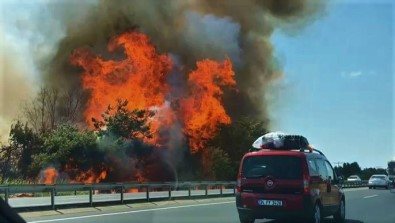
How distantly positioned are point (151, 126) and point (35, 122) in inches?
804

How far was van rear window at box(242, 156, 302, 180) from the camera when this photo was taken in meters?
12.8

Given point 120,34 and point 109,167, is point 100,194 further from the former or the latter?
point 120,34

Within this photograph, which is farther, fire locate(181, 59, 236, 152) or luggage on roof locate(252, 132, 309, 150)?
fire locate(181, 59, 236, 152)

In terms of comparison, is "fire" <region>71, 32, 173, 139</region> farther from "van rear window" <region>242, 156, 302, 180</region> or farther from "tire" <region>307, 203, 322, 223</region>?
"tire" <region>307, 203, 322, 223</region>

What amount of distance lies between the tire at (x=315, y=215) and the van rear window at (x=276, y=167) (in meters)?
0.83

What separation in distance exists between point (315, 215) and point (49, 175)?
31.0m

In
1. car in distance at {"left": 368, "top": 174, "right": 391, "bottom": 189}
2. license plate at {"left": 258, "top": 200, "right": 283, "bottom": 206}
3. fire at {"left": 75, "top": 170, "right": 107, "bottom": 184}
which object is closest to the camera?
license plate at {"left": 258, "top": 200, "right": 283, "bottom": 206}

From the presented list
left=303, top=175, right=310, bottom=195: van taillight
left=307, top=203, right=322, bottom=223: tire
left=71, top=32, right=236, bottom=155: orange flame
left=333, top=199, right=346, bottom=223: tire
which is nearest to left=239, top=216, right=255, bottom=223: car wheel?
left=307, top=203, right=322, bottom=223: tire

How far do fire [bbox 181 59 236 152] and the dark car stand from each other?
3370cm

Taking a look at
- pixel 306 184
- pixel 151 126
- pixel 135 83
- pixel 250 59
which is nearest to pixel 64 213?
pixel 306 184

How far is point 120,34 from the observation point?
54.2 meters

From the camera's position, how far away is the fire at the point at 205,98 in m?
47.3

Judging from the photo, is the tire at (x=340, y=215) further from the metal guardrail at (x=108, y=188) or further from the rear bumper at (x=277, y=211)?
the metal guardrail at (x=108, y=188)

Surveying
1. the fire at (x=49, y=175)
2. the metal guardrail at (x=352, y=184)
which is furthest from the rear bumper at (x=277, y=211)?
the metal guardrail at (x=352, y=184)
